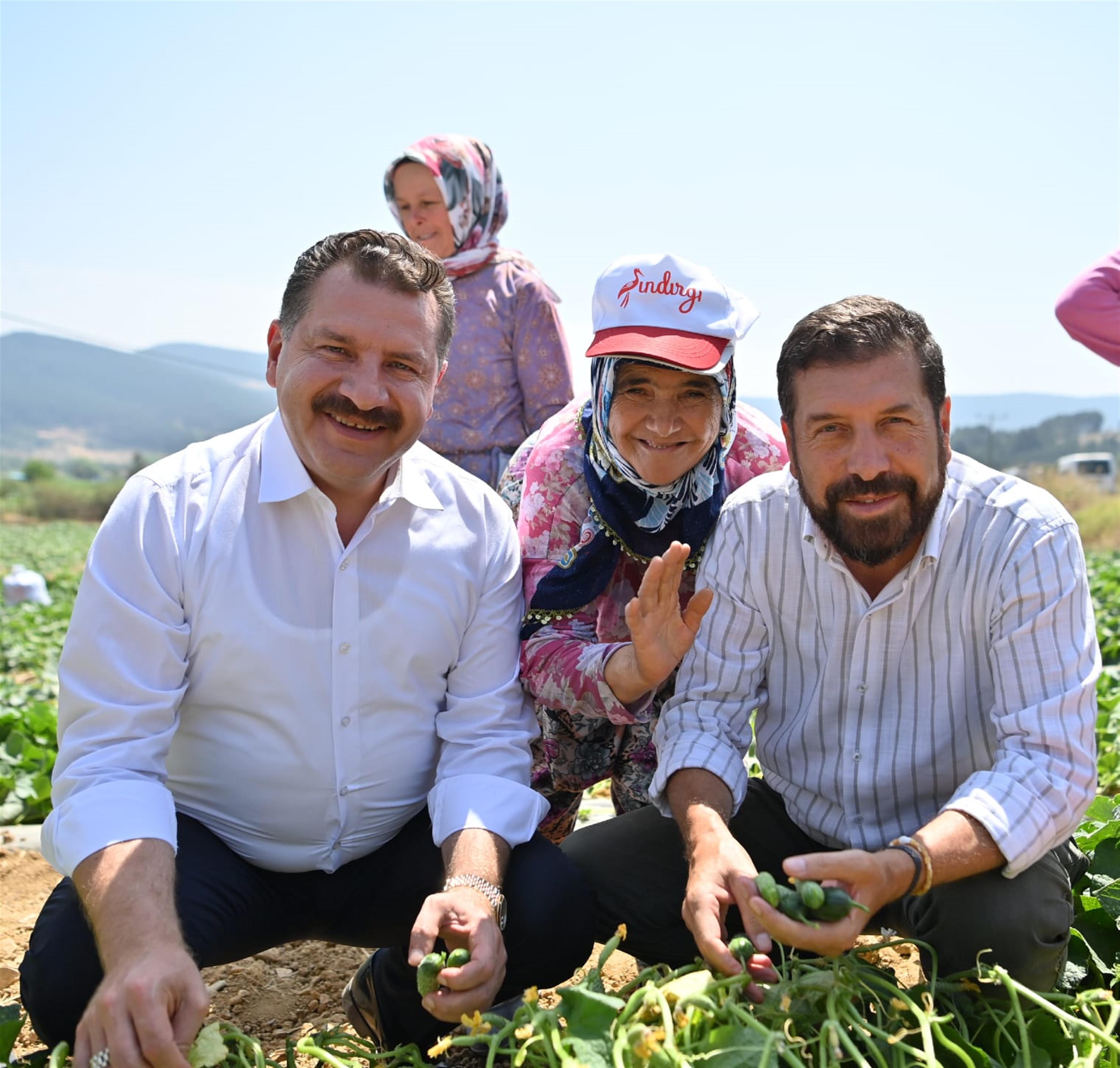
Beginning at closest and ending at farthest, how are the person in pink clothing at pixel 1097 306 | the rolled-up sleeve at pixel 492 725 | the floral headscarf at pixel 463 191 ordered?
the rolled-up sleeve at pixel 492 725, the person in pink clothing at pixel 1097 306, the floral headscarf at pixel 463 191

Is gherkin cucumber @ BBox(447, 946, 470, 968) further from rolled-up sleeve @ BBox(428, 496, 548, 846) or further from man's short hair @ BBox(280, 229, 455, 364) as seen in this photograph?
man's short hair @ BBox(280, 229, 455, 364)

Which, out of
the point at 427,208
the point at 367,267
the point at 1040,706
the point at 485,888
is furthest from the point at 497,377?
the point at 1040,706

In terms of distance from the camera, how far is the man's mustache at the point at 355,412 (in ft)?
7.67

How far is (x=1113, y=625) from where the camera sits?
738 cm

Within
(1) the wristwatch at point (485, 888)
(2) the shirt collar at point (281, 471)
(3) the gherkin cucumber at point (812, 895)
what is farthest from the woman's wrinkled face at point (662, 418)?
(3) the gherkin cucumber at point (812, 895)

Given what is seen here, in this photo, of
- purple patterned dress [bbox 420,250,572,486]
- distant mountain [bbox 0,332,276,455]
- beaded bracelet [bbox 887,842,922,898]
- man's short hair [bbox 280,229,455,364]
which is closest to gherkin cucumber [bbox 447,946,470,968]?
beaded bracelet [bbox 887,842,922,898]

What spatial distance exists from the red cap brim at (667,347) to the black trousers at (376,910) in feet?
3.58

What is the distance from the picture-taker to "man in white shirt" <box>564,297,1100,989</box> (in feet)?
6.87

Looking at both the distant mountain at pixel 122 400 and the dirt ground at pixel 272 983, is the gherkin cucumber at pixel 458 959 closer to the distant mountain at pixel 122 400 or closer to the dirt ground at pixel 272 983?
the dirt ground at pixel 272 983

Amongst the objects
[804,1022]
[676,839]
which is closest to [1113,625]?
[676,839]

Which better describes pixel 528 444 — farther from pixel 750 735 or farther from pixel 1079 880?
pixel 1079 880

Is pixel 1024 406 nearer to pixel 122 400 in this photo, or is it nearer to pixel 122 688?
pixel 122 400

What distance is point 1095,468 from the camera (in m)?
40.9

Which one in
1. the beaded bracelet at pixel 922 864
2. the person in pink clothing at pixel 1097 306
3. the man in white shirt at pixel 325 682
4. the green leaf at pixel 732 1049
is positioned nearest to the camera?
the green leaf at pixel 732 1049
